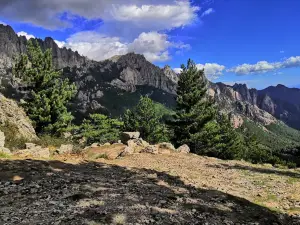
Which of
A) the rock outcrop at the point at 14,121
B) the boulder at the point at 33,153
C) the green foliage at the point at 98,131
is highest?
the rock outcrop at the point at 14,121

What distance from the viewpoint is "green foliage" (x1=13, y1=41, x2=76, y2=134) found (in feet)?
134

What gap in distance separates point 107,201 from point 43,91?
112ft

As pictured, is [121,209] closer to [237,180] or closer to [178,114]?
[237,180]

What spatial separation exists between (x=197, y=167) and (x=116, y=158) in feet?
19.4

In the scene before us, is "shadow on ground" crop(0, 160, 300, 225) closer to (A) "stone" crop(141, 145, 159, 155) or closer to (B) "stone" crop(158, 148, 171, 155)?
(A) "stone" crop(141, 145, 159, 155)

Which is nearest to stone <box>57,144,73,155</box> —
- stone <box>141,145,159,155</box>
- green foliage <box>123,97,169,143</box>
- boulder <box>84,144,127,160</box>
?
boulder <box>84,144,127,160</box>

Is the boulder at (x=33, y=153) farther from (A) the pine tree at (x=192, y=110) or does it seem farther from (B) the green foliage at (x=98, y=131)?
(B) the green foliage at (x=98, y=131)

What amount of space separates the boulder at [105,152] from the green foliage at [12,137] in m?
5.21

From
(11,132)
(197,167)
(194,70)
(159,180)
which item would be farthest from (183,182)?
(194,70)

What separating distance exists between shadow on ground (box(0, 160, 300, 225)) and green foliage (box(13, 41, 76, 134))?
2553 cm

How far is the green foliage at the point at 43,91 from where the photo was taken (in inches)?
1606

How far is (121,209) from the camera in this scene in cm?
1007

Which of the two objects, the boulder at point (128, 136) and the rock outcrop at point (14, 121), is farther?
the boulder at point (128, 136)

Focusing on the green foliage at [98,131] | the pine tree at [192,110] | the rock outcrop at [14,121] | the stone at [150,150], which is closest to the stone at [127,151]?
the stone at [150,150]
